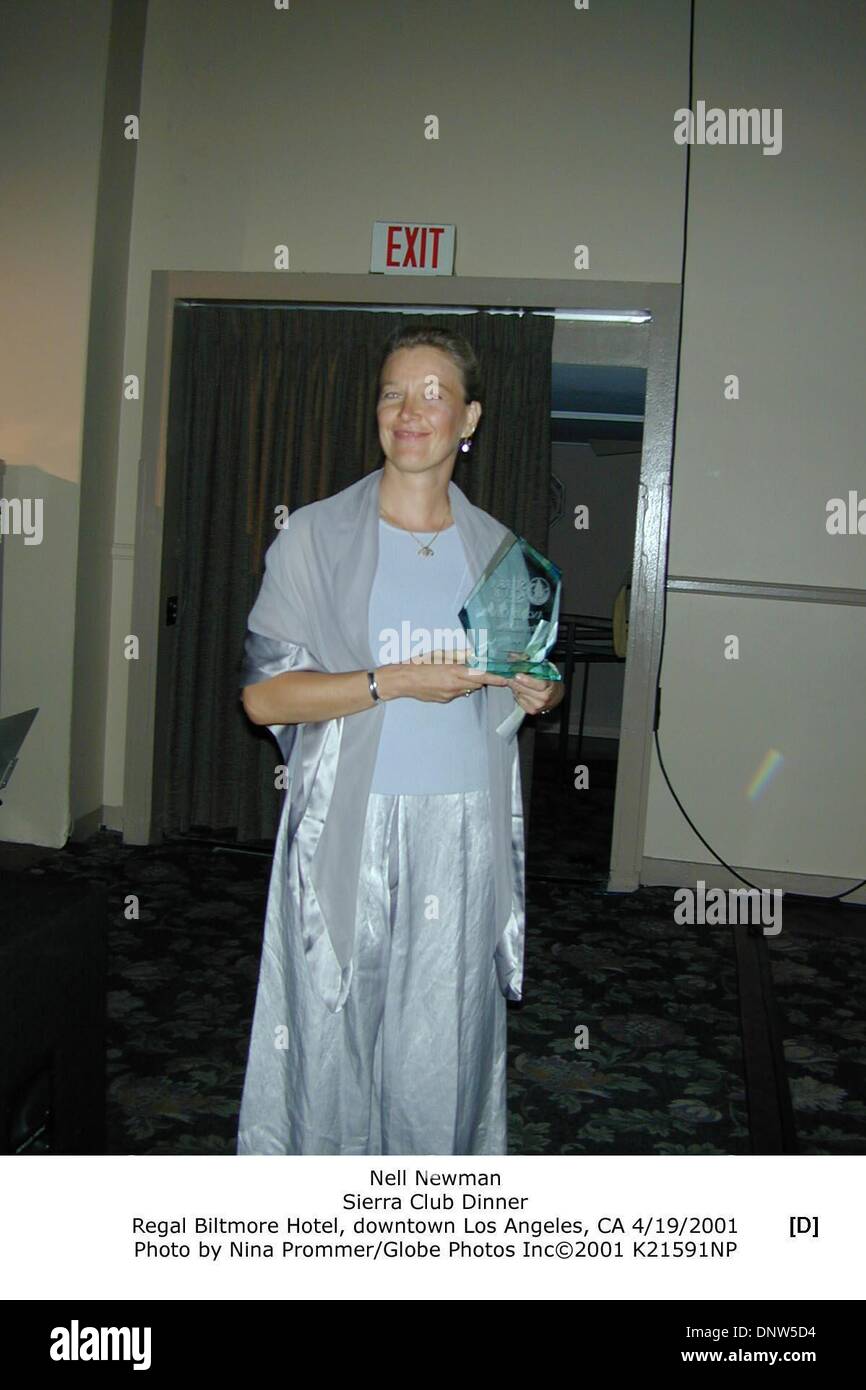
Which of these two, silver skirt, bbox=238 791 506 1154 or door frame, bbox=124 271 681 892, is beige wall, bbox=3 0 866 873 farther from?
silver skirt, bbox=238 791 506 1154

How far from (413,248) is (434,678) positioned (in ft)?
11.3

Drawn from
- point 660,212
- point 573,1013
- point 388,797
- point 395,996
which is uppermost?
point 660,212

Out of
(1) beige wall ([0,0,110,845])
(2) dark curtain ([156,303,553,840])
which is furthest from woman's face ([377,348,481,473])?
(1) beige wall ([0,0,110,845])

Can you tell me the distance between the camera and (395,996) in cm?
186

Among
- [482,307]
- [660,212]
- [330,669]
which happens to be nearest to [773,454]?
[660,212]

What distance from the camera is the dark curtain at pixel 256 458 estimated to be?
4.69m

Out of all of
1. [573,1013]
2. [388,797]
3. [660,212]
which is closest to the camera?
[388,797]

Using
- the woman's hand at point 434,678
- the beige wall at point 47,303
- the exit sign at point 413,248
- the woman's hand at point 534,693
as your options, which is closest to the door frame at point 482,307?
the exit sign at point 413,248

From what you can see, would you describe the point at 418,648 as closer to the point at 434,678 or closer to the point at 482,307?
the point at 434,678

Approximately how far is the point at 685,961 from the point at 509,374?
7.70 feet

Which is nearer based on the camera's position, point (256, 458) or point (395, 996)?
point (395, 996)

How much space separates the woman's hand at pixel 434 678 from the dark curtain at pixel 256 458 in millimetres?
2995

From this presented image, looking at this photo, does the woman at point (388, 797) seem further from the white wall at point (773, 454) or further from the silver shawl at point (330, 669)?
the white wall at point (773, 454)

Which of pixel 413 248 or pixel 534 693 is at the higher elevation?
pixel 413 248
